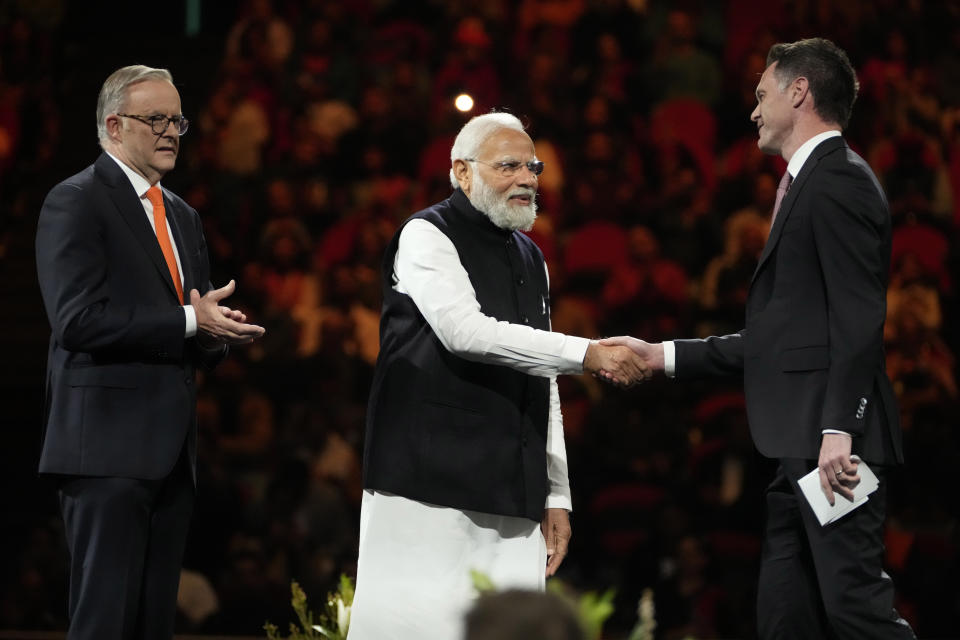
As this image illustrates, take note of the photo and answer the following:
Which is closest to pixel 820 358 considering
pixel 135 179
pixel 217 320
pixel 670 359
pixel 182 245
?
pixel 670 359

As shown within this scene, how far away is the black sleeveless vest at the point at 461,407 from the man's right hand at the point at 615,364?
0.51 ft

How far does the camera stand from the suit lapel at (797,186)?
2.79 metres

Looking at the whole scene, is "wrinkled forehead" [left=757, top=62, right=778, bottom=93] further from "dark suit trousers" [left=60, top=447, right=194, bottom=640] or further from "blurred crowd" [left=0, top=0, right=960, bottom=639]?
→ "blurred crowd" [left=0, top=0, right=960, bottom=639]

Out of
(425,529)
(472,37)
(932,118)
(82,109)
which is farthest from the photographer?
(82,109)

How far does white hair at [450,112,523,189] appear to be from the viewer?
3021mm

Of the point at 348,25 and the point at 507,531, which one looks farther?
the point at 348,25

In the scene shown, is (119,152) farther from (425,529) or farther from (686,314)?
(686,314)

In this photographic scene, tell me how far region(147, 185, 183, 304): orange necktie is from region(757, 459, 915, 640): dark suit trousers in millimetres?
1445

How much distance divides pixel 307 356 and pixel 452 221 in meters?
2.46

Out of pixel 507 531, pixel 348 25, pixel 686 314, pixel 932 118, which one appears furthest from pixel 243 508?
pixel 932 118

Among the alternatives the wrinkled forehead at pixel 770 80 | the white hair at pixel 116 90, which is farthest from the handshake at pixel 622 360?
the white hair at pixel 116 90

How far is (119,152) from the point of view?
288cm

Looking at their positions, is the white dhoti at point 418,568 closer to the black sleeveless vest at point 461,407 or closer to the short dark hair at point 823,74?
the black sleeveless vest at point 461,407

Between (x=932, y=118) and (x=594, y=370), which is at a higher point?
(x=932, y=118)
